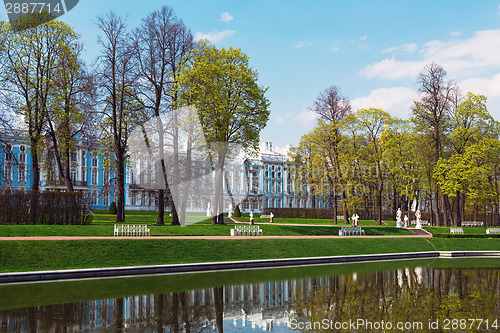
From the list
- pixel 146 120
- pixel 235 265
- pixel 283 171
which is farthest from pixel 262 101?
pixel 283 171

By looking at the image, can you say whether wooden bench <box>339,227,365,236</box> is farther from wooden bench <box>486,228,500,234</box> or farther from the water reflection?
the water reflection

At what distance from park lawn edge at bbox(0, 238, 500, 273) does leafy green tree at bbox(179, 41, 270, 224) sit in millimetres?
8585

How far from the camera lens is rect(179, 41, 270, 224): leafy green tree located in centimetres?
3155

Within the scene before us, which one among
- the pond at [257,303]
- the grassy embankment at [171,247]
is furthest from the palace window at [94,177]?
the pond at [257,303]

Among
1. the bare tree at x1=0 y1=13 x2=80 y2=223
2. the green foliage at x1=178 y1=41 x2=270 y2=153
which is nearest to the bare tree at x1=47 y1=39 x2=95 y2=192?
the bare tree at x1=0 y1=13 x2=80 y2=223

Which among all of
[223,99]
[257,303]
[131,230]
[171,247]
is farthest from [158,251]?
[223,99]

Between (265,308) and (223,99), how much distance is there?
72.7 feet

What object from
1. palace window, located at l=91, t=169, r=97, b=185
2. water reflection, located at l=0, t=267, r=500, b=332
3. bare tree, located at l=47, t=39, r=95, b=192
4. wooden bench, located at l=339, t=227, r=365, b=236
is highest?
bare tree, located at l=47, t=39, r=95, b=192

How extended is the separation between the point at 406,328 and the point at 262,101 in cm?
2593

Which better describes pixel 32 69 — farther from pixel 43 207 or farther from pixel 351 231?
pixel 351 231

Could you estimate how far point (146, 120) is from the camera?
33.2 m

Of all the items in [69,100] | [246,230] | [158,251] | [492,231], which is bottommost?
[492,231]

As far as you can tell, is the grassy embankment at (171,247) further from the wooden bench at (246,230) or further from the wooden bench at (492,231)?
the wooden bench at (492,231)

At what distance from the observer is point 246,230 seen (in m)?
30.8
